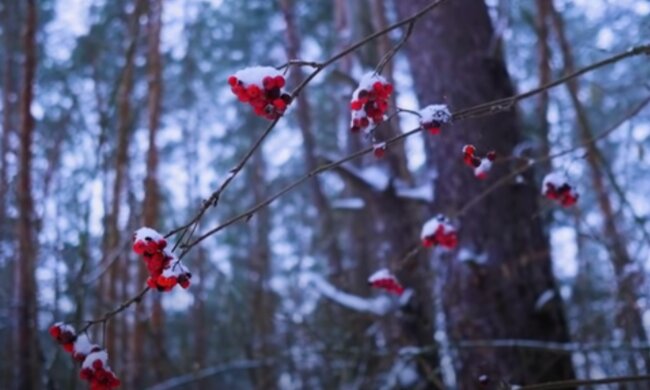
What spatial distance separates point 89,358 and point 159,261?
385 millimetres

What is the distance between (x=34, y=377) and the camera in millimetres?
4750

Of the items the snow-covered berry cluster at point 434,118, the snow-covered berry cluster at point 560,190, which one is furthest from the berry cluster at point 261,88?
the snow-covered berry cluster at point 560,190

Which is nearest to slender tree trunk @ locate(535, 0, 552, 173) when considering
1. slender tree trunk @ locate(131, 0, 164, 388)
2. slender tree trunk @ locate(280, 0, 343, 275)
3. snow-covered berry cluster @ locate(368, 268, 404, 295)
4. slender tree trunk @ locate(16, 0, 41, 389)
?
snow-covered berry cluster @ locate(368, 268, 404, 295)

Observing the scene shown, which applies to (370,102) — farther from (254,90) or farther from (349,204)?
(349,204)

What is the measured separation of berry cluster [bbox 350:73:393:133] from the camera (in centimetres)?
181

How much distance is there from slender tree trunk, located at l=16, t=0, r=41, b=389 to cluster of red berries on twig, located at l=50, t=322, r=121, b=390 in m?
2.07

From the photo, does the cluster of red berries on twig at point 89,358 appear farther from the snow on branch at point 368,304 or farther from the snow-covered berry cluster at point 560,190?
the snow on branch at point 368,304

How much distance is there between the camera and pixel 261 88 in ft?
5.65

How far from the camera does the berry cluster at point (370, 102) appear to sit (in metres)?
1.81

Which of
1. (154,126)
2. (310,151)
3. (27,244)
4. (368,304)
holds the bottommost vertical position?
(368,304)

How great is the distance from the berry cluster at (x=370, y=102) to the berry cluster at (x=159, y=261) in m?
0.54

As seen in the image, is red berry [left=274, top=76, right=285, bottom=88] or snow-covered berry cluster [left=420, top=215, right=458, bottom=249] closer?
red berry [left=274, top=76, right=285, bottom=88]

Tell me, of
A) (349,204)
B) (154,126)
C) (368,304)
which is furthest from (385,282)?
(154,126)

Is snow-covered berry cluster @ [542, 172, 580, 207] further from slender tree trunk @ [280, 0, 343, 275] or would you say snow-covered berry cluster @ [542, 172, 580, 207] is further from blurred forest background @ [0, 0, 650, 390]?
slender tree trunk @ [280, 0, 343, 275]
